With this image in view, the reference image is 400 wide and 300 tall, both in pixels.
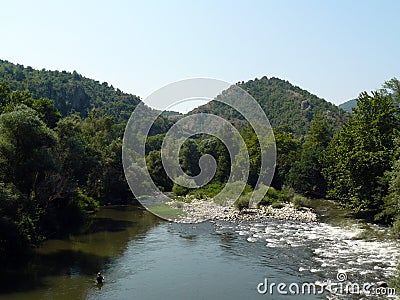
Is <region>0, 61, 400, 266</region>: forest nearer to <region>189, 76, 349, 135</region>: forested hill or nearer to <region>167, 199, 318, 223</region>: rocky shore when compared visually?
<region>167, 199, 318, 223</region>: rocky shore

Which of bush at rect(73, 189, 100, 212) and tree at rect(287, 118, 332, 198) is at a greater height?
tree at rect(287, 118, 332, 198)

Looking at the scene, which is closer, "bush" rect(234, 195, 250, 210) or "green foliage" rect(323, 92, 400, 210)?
"green foliage" rect(323, 92, 400, 210)

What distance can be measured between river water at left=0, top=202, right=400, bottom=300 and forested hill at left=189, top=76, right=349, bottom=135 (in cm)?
8518

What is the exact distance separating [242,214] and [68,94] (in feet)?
310

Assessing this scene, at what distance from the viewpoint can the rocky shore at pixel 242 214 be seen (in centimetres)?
4122

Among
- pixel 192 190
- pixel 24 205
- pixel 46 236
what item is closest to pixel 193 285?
pixel 24 205

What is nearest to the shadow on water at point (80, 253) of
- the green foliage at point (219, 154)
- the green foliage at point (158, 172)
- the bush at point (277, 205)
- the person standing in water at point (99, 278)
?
the person standing in water at point (99, 278)

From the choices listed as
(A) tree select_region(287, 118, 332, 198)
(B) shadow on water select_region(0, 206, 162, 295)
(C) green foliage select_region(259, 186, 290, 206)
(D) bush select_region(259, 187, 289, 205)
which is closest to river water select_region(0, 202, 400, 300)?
(B) shadow on water select_region(0, 206, 162, 295)

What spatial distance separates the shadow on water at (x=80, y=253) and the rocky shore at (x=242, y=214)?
403cm

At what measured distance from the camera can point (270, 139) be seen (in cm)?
6481

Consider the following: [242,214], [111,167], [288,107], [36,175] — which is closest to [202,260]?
[36,175]

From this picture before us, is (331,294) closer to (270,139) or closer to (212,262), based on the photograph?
(212,262)

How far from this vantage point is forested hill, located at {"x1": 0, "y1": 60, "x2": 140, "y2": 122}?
118 meters

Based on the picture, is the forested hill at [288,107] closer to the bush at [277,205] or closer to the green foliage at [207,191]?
the green foliage at [207,191]
